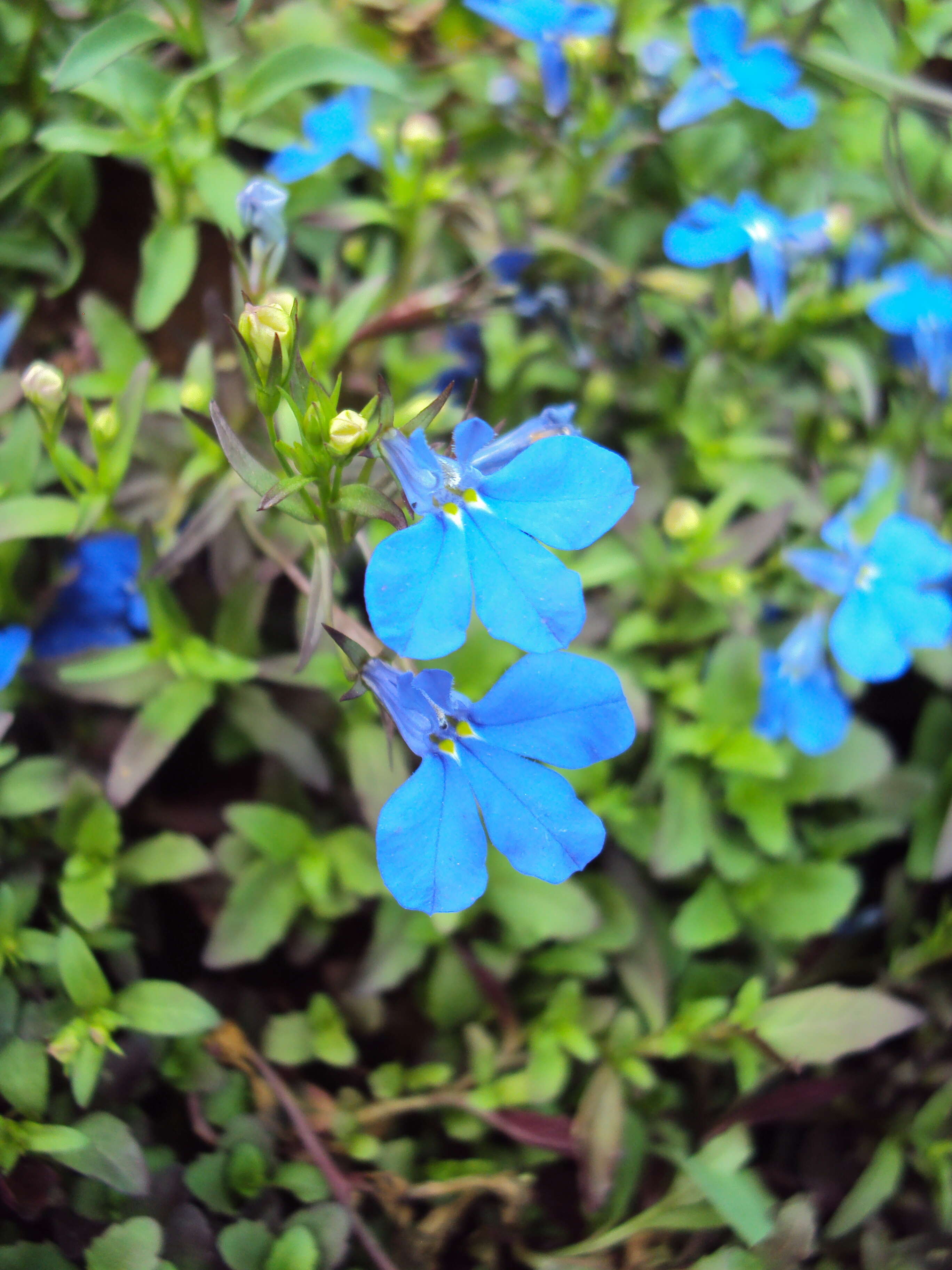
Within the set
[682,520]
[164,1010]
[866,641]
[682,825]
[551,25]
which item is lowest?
[682,825]

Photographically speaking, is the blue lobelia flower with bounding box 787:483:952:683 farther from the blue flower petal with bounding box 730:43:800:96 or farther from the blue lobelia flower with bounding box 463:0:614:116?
the blue lobelia flower with bounding box 463:0:614:116

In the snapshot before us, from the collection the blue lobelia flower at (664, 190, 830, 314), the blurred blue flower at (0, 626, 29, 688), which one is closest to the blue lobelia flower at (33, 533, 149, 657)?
the blurred blue flower at (0, 626, 29, 688)

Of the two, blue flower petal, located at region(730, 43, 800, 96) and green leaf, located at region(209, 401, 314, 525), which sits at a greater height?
blue flower petal, located at region(730, 43, 800, 96)

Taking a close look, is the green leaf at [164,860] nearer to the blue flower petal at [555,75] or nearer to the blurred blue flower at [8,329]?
the blurred blue flower at [8,329]

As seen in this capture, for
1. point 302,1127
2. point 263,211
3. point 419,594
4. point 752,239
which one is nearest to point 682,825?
point 302,1127

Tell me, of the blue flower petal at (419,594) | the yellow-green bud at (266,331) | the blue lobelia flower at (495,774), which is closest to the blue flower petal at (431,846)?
the blue lobelia flower at (495,774)

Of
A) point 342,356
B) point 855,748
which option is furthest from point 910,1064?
point 342,356

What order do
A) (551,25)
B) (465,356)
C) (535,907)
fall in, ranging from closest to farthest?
(535,907) → (551,25) → (465,356)

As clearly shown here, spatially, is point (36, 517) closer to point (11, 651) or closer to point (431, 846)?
point (11, 651)
